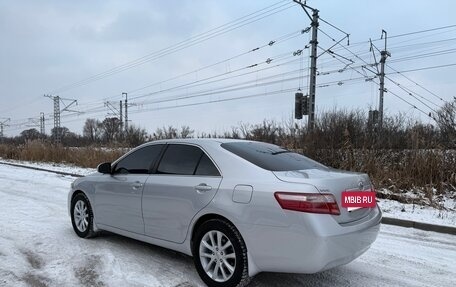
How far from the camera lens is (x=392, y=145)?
11625mm

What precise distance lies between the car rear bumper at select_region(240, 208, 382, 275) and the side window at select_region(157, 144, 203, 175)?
115 cm

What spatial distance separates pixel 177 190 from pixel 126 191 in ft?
3.52

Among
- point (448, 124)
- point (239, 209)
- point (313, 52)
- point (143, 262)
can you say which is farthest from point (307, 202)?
point (313, 52)

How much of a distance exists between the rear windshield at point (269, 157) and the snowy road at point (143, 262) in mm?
1266

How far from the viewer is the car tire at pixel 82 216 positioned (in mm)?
6383

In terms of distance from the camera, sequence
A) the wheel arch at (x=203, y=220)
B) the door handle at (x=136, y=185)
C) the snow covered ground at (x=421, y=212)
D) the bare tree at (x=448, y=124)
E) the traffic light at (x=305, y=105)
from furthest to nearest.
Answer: the traffic light at (x=305, y=105) < the bare tree at (x=448, y=124) < the snow covered ground at (x=421, y=212) < the door handle at (x=136, y=185) < the wheel arch at (x=203, y=220)

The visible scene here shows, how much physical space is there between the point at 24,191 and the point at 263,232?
34.6 feet

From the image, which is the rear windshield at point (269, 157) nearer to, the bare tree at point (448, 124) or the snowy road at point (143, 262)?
the snowy road at point (143, 262)

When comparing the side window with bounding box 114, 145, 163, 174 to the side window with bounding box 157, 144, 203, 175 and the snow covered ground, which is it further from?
the snow covered ground

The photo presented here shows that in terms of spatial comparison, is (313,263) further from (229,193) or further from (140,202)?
(140,202)

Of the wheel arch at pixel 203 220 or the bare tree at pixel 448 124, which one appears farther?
the bare tree at pixel 448 124

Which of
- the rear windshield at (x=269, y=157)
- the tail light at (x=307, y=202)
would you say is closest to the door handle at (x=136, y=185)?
the rear windshield at (x=269, y=157)

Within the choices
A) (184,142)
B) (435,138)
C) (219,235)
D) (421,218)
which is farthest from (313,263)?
(435,138)

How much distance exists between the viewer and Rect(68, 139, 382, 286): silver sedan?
3.90 meters
